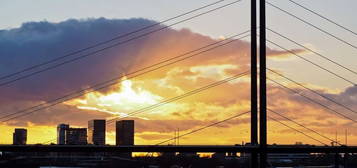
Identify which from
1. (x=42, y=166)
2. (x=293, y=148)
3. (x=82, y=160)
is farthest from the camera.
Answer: (x=82, y=160)

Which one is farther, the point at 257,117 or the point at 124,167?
the point at 124,167

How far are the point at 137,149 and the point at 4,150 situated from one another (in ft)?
16.5

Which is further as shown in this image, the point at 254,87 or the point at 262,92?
the point at 254,87

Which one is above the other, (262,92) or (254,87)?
(254,87)

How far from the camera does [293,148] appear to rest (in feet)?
93.4

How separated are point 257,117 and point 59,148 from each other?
7.59 m

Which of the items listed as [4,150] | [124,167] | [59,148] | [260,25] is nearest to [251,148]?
[260,25]

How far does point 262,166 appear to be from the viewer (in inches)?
1057

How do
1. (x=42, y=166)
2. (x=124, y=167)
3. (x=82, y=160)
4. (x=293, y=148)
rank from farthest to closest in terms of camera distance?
(x=82, y=160), (x=42, y=166), (x=124, y=167), (x=293, y=148)

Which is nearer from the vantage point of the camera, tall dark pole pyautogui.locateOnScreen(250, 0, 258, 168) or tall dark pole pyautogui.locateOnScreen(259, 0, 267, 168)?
tall dark pole pyautogui.locateOnScreen(259, 0, 267, 168)

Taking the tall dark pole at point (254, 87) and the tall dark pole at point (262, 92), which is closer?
the tall dark pole at point (262, 92)

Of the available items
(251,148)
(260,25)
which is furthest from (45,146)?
(260,25)

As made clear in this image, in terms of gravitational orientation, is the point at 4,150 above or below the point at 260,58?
below

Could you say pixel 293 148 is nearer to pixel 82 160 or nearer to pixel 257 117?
pixel 257 117
